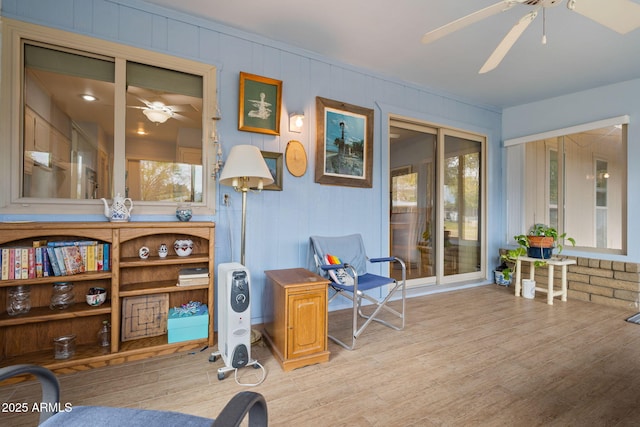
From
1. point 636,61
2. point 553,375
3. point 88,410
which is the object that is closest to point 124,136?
point 88,410

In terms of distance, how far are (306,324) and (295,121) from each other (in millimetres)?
1973

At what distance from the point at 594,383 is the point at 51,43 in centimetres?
452

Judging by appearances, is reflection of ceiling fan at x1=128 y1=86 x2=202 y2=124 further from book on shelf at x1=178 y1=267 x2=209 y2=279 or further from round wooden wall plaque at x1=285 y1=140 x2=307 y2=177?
book on shelf at x1=178 y1=267 x2=209 y2=279

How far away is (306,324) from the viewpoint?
2.08 metres

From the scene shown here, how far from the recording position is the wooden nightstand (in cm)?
202

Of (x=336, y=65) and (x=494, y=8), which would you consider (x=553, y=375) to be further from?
(x=336, y=65)

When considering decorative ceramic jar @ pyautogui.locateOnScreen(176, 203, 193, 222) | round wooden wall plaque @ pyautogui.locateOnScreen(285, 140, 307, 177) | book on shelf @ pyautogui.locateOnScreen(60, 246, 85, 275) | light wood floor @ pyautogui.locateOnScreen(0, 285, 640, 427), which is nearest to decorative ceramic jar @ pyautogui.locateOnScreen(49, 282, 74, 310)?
book on shelf @ pyautogui.locateOnScreen(60, 246, 85, 275)

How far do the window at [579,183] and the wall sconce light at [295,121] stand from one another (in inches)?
141

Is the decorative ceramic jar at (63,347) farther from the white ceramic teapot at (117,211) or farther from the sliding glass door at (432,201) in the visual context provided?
the sliding glass door at (432,201)

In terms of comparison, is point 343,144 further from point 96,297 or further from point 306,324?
→ point 96,297

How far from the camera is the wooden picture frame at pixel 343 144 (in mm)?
3111

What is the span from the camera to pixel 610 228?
391cm

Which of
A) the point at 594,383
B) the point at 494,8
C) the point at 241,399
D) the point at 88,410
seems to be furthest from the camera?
the point at 594,383

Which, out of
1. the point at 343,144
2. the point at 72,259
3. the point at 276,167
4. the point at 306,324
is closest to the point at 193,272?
the point at 72,259
